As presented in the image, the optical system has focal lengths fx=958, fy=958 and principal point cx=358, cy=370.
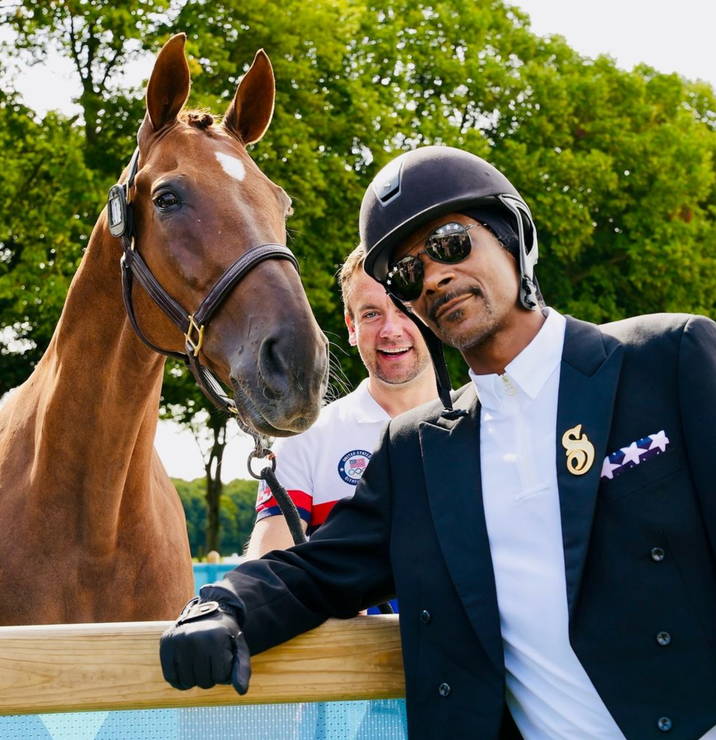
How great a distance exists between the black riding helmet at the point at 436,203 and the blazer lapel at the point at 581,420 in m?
0.27

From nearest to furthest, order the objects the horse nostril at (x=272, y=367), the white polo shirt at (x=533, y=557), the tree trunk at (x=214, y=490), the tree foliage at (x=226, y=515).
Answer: the white polo shirt at (x=533, y=557) < the horse nostril at (x=272, y=367) < the tree trunk at (x=214, y=490) < the tree foliage at (x=226, y=515)

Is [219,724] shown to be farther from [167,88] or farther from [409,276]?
[167,88]

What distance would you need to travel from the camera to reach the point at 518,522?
233 centimetres

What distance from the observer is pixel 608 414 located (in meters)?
2.25

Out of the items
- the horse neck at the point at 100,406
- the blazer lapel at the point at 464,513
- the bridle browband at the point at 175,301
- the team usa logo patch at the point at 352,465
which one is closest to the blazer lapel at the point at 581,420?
the blazer lapel at the point at 464,513

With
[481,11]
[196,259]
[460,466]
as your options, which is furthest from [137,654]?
[481,11]

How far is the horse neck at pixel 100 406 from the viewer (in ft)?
11.9

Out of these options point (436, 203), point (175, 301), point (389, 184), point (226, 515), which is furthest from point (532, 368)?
point (226, 515)

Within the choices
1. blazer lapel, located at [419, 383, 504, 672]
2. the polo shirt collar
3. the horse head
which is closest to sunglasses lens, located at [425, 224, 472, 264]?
the polo shirt collar

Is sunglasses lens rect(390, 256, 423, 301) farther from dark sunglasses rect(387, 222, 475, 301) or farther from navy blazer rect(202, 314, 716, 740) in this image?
navy blazer rect(202, 314, 716, 740)

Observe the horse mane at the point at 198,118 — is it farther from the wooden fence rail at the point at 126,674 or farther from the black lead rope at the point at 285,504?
the wooden fence rail at the point at 126,674

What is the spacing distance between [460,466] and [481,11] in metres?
21.9

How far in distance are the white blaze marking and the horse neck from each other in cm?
56

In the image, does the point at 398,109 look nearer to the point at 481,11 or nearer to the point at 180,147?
the point at 481,11
